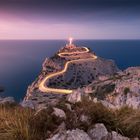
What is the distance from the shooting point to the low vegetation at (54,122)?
10.9 metres

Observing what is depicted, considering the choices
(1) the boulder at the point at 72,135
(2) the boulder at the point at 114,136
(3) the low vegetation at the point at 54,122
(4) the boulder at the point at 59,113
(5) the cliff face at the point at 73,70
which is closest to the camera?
(1) the boulder at the point at 72,135

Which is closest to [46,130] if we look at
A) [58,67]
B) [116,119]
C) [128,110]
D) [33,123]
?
[33,123]

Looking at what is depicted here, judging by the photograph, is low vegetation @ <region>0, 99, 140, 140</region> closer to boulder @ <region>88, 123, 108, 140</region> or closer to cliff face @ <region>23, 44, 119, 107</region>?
boulder @ <region>88, 123, 108, 140</region>

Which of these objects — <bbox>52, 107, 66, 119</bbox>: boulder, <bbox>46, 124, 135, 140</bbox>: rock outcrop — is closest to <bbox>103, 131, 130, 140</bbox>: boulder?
<bbox>46, 124, 135, 140</bbox>: rock outcrop

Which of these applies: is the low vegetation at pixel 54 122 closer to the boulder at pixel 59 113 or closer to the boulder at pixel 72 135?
the boulder at pixel 59 113

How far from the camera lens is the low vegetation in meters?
10.9

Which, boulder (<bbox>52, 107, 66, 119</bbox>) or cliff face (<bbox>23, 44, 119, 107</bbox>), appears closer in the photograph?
boulder (<bbox>52, 107, 66, 119</bbox>)

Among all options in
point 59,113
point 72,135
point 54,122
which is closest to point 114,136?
point 72,135

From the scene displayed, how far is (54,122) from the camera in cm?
1172

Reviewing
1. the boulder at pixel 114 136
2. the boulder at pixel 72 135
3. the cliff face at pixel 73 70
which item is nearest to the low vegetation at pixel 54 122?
the boulder at pixel 114 136

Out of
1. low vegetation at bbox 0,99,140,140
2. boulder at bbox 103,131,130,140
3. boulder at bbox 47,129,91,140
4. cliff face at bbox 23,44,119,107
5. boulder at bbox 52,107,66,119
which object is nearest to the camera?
boulder at bbox 47,129,91,140

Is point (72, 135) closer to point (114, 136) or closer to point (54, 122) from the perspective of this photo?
point (114, 136)

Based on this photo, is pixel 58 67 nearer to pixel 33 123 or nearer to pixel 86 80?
pixel 86 80

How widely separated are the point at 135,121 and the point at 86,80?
490 feet
